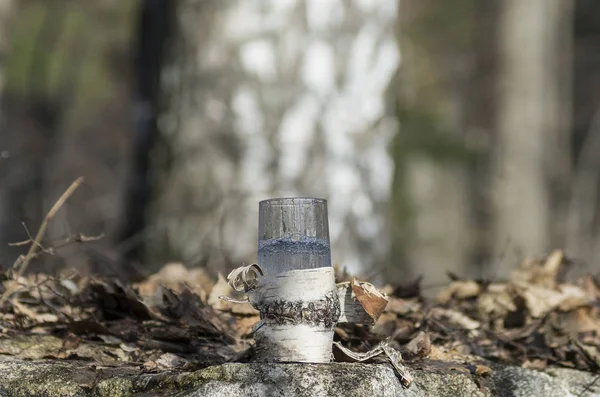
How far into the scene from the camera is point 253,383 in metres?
1.64

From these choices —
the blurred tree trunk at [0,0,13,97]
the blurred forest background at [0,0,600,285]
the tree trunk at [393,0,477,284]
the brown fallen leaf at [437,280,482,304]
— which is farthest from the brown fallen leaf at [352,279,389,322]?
the tree trunk at [393,0,477,284]

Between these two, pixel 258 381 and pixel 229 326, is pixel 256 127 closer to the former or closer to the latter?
pixel 229 326

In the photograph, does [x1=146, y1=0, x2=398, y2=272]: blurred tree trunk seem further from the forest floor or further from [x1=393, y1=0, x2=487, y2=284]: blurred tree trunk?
[x1=393, y1=0, x2=487, y2=284]: blurred tree trunk

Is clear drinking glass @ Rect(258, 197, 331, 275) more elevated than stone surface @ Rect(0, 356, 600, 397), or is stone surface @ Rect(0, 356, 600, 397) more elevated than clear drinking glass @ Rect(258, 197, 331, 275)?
clear drinking glass @ Rect(258, 197, 331, 275)

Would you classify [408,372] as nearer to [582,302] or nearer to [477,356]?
[477,356]

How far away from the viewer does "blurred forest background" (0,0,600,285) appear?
13.2ft

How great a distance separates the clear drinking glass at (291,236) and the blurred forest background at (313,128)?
911 millimetres

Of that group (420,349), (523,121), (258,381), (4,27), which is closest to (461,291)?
(420,349)

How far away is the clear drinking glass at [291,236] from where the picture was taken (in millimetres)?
1842

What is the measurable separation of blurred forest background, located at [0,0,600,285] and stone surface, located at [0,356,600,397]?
0.66 metres

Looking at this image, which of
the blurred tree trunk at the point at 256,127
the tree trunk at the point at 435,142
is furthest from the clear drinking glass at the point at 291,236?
the tree trunk at the point at 435,142

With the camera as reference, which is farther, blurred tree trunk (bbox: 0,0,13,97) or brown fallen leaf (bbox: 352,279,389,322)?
blurred tree trunk (bbox: 0,0,13,97)

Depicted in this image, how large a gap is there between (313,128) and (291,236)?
2.26 metres

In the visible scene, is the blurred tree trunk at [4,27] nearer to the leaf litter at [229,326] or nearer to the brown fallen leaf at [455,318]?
the leaf litter at [229,326]
